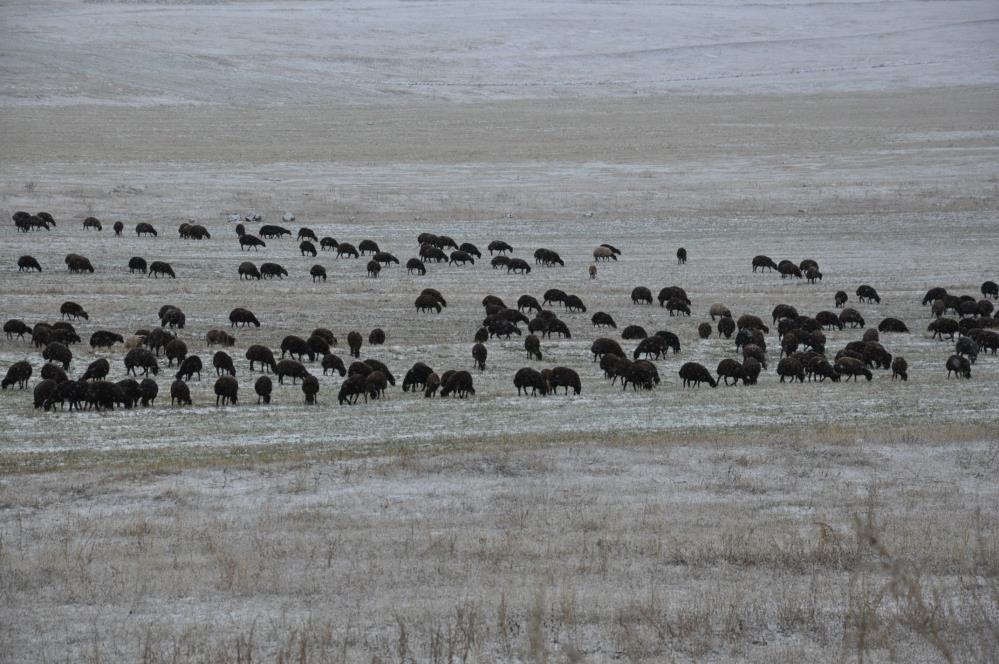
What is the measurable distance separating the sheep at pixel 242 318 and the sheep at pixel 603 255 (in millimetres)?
16709

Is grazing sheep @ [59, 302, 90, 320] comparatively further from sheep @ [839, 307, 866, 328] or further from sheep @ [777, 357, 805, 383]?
sheep @ [839, 307, 866, 328]

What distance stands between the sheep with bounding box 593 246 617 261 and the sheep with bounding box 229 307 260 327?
658 inches

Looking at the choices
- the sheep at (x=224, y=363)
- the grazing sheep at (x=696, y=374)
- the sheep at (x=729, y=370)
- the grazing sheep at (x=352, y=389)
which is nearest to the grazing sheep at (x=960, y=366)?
the sheep at (x=729, y=370)

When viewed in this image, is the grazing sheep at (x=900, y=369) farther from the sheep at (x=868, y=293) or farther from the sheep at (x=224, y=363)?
the sheep at (x=224, y=363)

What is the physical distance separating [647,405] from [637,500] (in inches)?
286

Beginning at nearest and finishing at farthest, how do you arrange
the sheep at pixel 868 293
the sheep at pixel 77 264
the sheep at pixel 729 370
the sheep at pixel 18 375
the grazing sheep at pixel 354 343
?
the sheep at pixel 18 375, the sheep at pixel 729 370, the grazing sheep at pixel 354 343, the sheep at pixel 868 293, the sheep at pixel 77 264

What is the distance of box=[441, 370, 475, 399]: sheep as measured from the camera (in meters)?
22.0

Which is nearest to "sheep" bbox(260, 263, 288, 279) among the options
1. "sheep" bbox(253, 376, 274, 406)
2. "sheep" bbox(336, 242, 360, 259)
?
"sheep" bbox(336, 242, 360, 259)

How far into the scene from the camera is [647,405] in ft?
69.3

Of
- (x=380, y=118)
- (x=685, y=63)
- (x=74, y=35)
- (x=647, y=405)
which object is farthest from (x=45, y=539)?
(x=685, y=63)

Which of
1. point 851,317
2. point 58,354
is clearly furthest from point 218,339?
point 851,317

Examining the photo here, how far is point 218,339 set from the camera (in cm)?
2697

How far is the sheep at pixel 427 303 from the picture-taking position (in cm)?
3195

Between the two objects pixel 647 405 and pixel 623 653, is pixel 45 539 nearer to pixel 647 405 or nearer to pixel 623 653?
pixel 623 653
